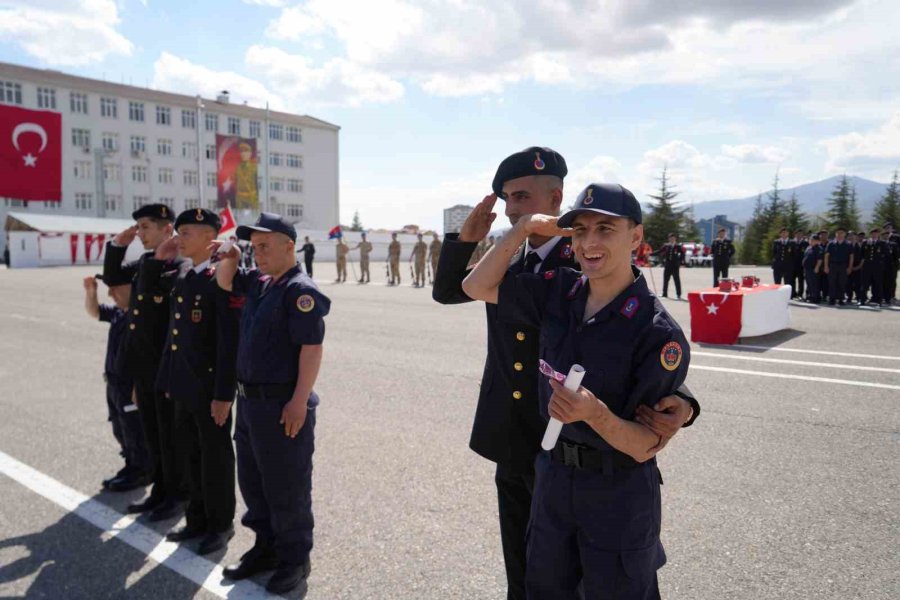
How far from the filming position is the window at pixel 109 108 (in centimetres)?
6400

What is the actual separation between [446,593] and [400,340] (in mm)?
8014

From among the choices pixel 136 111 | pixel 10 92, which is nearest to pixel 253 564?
pixel 10 92

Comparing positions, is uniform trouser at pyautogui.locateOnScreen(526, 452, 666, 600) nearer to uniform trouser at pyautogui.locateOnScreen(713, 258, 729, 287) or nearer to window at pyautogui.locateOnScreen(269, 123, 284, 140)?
uniform trouser at pyautogui.locateOnScreen(713, 258, 729, 287)

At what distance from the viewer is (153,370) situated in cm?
438

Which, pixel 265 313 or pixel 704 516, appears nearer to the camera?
A: pixel 265 313

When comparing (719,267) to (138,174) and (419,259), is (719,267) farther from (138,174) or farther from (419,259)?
(138,174)

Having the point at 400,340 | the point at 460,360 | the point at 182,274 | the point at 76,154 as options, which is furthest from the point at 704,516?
the point at 76,154

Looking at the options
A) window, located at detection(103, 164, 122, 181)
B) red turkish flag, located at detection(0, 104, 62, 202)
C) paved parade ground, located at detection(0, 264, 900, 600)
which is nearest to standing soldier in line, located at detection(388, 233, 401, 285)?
paved parade ground, located at detection(0, 264, 900, 600)

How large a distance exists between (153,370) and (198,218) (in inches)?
44.9

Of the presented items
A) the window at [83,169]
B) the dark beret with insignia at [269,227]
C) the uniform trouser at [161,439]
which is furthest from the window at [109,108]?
the dark beret with insignia at [269,227]

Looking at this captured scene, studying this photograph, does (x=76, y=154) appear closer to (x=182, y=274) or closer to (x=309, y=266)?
(x=309, y=266)

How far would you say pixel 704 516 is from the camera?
4.06m

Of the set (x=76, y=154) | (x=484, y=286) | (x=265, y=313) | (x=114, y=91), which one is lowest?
(x=265, y=313)

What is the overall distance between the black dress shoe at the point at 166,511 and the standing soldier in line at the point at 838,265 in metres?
16.5
